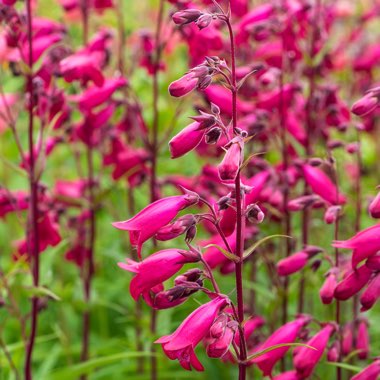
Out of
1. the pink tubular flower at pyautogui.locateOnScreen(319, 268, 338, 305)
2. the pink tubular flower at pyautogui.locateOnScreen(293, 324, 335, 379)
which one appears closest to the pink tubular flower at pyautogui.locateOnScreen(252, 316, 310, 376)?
the pink tubular flower at pyautogui.locateOnScreen(293, 324, 335, 379)

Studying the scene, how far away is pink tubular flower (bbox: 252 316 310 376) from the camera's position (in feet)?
8.02

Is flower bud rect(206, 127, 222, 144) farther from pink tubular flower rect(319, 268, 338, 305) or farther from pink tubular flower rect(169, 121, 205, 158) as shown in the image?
pink tubular flower rect(319, 268, 338, 305)

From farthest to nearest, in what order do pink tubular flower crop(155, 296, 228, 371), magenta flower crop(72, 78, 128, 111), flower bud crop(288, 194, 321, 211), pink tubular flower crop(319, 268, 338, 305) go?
magenta flower crop(72, 78, 128, 111) → flower bud crop(288, 194, 321, 211) → pink tubular flower crop(319, 268, 338, 305) → pink tubular flower crop(155, 296, 228, 371)

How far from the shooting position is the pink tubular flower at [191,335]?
6.41 ft

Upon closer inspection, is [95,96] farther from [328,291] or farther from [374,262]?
[374,262]

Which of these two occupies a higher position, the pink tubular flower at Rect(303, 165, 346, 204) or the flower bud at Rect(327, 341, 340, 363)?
the pink tubular flower at Rect(303, 165, 346, 204)

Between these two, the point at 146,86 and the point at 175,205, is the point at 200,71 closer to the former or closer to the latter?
the point at 175,205

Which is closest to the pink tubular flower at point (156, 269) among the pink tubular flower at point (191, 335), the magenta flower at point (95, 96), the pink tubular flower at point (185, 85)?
the pink tubular flower at point (191, 335)

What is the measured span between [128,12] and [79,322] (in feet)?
13.1

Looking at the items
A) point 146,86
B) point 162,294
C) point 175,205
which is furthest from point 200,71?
point 146,86

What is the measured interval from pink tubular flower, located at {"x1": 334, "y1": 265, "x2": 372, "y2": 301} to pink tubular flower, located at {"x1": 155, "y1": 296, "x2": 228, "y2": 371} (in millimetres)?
435

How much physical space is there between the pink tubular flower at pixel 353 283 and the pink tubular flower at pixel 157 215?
0.58 meters

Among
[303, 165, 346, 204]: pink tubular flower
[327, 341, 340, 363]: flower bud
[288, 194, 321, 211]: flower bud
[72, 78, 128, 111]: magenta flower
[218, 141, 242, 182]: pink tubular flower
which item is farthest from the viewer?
[72, 78, 128, 111]: magenta flower

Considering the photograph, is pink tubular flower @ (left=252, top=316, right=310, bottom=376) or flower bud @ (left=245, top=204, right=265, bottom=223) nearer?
flower bud @ (left=245, top=204, right=265, bottom=223)
